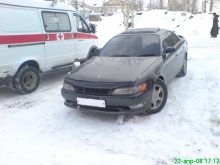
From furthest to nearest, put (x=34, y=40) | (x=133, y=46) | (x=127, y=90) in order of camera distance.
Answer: (x=34, y=40) → (x=133, y=46) → (x=127, y=90)

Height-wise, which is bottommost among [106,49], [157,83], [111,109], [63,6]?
[111,109]

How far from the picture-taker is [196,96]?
5.58 metres

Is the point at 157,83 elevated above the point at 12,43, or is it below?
below

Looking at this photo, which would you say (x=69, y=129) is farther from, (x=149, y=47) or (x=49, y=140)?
(x=149, y=47)

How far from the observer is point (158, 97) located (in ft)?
15.8

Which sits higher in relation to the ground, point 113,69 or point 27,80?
point 113,69

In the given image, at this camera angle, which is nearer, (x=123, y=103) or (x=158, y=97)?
(x=123, y=103)

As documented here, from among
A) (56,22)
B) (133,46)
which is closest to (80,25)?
(56,22)

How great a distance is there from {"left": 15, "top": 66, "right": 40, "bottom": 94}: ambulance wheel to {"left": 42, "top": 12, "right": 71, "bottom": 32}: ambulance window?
1198mm

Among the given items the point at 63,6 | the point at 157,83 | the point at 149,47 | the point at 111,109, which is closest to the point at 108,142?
the point at 111,109

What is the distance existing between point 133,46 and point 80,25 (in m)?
3.23

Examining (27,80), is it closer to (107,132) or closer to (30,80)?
(30,80)

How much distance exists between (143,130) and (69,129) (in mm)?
1239

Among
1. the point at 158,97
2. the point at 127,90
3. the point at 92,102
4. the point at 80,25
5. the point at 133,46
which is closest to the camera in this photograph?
the point at 127,90
